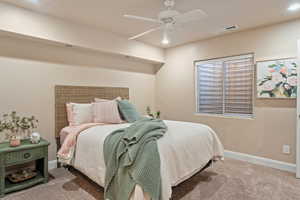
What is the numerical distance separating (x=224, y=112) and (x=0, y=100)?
4.02 metres

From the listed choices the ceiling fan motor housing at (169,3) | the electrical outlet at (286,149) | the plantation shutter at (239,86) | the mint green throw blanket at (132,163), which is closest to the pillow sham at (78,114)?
the mint green throw blanket at (132,163)

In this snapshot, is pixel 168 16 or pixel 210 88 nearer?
pixel 168 16

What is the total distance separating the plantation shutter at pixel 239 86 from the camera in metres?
3.58

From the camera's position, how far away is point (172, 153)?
78.7 inches

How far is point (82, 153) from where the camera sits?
2.44 metres

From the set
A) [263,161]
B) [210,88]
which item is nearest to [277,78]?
[210,88]

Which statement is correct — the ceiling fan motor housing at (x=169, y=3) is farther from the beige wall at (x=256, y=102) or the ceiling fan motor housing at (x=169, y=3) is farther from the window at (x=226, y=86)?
the window at (x=226, y=86)

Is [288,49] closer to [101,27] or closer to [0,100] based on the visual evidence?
[101,27]

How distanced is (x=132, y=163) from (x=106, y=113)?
1523 mm

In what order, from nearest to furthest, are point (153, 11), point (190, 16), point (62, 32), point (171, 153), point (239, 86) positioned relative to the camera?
point (171, 153) < point (190, 16) < point (153, 11) < point (62, 32) < point (239, 86)

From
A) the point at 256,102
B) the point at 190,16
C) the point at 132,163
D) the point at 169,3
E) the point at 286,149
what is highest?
the point at 169,3

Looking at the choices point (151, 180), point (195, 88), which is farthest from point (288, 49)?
point (151, 180)

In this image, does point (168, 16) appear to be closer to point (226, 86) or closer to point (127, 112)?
point (127, 112)

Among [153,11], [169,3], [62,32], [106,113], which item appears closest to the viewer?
[169,3]
